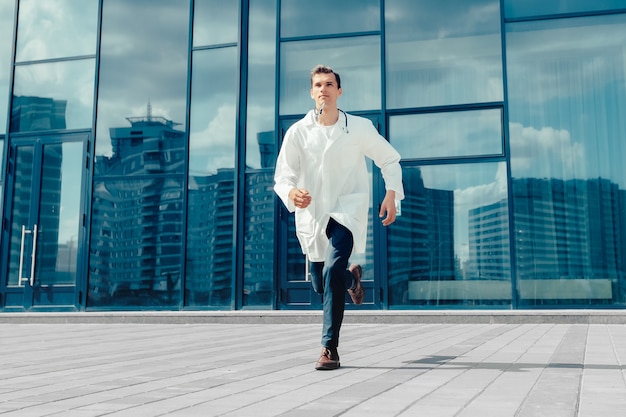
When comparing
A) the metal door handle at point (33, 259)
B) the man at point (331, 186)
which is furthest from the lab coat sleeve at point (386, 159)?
the metal door handle at point (33, 259)

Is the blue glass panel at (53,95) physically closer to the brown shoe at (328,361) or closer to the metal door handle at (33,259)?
the metal door handle at (33,259)

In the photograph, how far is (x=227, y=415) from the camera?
263 centimetres

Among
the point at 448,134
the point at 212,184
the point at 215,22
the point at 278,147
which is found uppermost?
the point at 215,22

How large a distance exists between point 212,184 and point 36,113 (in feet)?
11.3

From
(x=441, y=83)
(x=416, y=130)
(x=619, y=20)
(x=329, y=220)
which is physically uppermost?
(x=619, y=20)

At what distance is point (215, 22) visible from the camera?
11352mm

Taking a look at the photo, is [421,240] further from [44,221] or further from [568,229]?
[44,221]

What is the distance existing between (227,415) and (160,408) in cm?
34

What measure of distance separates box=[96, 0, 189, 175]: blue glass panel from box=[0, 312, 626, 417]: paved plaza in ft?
14.9

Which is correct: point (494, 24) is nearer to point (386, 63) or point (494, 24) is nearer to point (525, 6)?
point (525, 6)

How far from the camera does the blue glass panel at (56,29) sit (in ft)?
39.1

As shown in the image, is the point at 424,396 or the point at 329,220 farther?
the point at 329,220

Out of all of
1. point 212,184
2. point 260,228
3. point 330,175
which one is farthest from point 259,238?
point 330,175

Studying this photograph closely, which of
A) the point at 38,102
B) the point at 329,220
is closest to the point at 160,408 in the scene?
the point at 329,220
